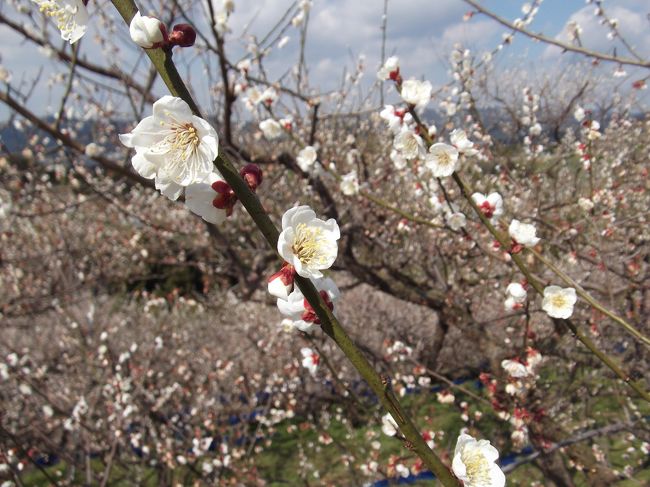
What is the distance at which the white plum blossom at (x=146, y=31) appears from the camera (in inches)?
26.5

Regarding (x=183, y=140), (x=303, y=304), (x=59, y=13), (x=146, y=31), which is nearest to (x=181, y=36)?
(x=146, y=31)

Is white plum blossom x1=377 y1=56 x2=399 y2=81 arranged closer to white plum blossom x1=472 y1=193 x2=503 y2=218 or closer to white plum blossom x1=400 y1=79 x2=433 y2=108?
white plum blossom x1=400 y1=79 x2=433 y2=108

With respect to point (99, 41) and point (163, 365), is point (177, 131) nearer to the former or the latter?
point (99, 41)

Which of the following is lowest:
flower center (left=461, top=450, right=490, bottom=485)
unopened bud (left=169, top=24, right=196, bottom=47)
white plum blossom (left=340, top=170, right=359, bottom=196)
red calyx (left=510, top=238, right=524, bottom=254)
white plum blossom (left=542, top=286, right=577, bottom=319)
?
flower center (left=461, top=450, right=490, bottom=485)

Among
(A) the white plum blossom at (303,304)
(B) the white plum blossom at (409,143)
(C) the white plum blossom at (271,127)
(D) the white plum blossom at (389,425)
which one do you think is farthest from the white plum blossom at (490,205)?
(C) the white plum blossom at (271,127)

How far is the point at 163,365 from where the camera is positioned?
5.85 m

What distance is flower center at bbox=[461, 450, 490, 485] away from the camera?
1039 millimetres

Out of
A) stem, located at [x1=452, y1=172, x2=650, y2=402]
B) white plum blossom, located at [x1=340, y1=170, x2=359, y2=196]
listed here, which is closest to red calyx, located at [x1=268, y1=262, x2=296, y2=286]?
stem, located at [x1=452, y1=172, x2=650, y2=402]

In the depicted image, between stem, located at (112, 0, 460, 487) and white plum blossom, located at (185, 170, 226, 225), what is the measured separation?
0.11m

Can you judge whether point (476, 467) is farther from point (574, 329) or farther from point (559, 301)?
point (559, 301)

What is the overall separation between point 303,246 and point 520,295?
1300 millimetres

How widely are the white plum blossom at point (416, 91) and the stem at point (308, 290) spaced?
47.1 inches

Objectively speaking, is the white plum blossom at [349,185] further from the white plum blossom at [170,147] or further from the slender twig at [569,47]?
the white plum blossom at [170,147]

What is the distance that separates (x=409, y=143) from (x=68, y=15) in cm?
129
